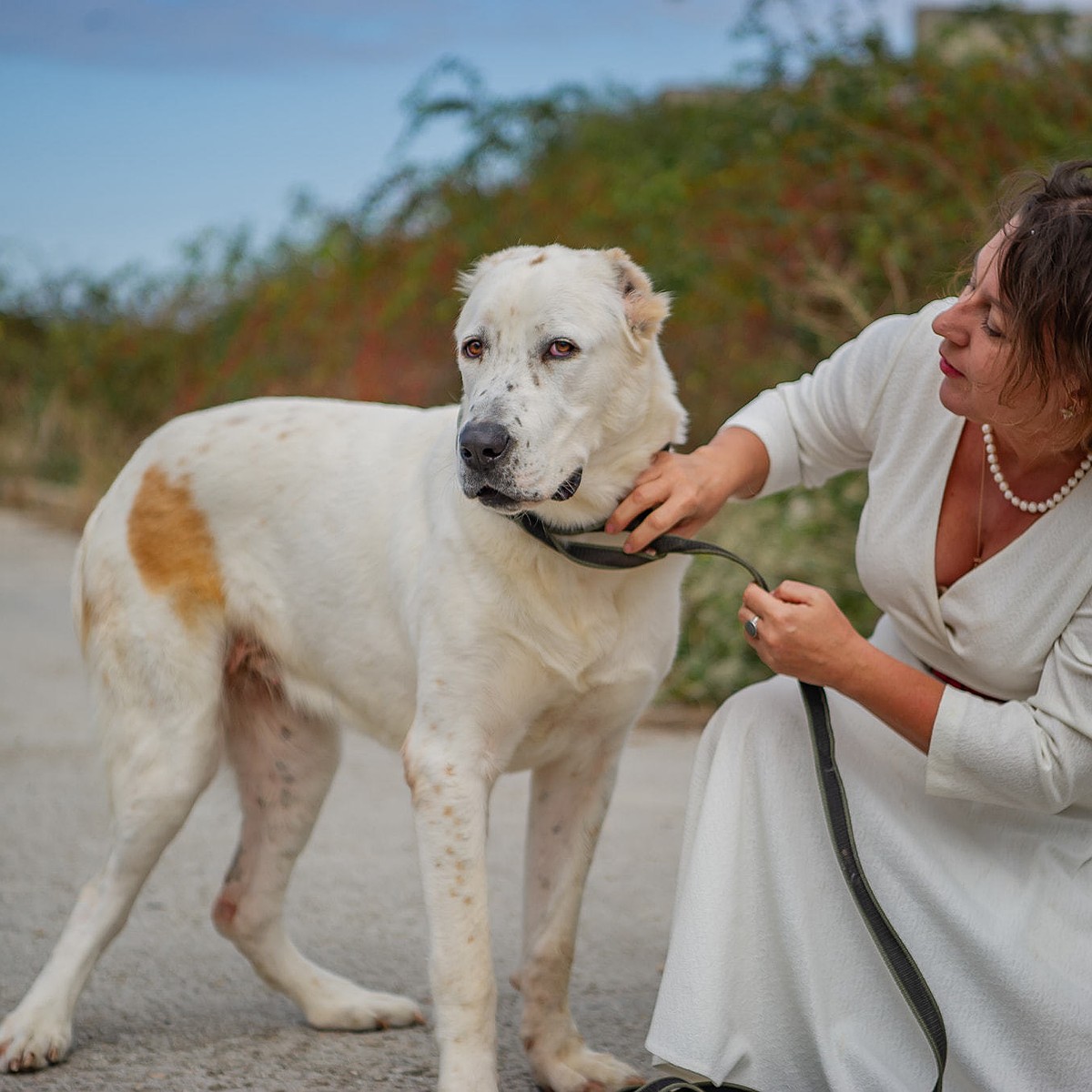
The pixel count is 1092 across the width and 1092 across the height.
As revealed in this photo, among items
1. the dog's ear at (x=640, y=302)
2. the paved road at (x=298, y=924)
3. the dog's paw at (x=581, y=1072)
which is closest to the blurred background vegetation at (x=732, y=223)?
the paved road at (x=298, y=924)

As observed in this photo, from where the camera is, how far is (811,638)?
207 cm

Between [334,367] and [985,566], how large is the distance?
23.0 feet

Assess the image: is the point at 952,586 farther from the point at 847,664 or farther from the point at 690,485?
the point at 690,485

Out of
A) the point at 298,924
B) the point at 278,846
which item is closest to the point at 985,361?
the point at 278,846

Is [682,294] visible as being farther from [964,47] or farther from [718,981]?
[718,981]

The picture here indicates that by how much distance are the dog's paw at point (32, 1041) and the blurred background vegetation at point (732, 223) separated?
243 cm

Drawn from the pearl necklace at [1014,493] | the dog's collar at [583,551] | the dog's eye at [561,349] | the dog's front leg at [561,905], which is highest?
the dog's eye at [561,349]

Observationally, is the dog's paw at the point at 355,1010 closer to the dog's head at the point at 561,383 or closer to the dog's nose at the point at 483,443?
the dog's head at the point at 561,383

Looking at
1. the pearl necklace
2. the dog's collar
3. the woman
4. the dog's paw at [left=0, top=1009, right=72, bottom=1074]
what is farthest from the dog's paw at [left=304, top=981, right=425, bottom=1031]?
the pearl necklace

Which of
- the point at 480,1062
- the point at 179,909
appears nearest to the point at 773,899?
the point at 480,1062

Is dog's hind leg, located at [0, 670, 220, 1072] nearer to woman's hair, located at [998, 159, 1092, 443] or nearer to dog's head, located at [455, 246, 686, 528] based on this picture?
dog's head, located at [455, 246, 686, 528]

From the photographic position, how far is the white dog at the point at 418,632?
2.23 metres

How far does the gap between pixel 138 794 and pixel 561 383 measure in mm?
1164

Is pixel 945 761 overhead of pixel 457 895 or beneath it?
overhead
